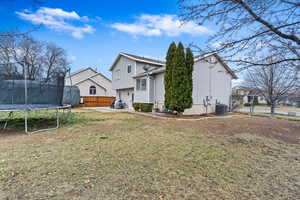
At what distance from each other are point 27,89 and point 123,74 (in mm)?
11373

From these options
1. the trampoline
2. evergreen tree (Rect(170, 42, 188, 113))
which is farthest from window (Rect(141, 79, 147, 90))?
the trampoline

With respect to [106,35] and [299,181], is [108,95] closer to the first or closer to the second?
[106,35]

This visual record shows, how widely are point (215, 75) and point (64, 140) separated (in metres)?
12.7

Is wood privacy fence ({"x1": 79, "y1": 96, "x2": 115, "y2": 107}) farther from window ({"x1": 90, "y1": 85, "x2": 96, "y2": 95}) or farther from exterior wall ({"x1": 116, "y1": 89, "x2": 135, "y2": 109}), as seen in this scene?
exterior wall ({"x1": 116, "y1": 89, "x2": 135, "y2": 109})

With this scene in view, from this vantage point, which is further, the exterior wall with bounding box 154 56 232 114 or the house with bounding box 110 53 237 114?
the house with bounding box 110 53 237 114

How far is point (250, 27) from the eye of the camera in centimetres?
319

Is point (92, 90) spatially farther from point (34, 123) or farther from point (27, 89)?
point (27, 89)

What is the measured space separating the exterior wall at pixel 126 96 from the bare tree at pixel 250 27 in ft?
44.7

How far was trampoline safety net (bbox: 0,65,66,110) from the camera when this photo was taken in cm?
604

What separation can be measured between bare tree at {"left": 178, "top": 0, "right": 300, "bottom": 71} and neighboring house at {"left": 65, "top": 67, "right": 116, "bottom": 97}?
21.9 meters

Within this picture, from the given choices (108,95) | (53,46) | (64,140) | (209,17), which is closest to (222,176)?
(209,17)

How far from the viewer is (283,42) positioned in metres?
3.12

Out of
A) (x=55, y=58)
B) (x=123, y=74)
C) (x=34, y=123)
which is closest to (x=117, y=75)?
(x=123, y=74)

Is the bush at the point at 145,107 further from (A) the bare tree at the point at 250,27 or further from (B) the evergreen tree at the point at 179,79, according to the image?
(A) the bare tree at the point at 250,27
